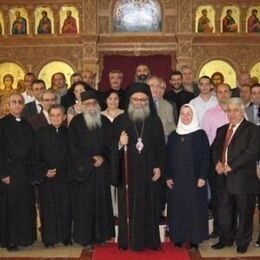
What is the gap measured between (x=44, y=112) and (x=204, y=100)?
2067 mm

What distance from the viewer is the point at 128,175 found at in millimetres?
6258

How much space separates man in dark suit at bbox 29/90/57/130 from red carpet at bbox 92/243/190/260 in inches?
67.8

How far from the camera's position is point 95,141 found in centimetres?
638

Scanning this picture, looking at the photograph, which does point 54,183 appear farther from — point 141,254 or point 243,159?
point 243,159

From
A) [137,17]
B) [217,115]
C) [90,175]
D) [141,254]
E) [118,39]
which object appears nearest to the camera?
[141,254]

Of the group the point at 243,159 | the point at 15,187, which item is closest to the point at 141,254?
the point at 243,159

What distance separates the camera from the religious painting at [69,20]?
13.5 metres

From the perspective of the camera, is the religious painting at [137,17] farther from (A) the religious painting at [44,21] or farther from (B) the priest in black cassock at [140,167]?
(B) the priest in black cassock at [140,167]

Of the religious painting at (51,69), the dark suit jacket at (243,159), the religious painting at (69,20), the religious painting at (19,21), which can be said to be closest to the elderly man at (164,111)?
the dark suit jacket at (243,159)

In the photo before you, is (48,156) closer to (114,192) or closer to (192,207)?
(114,192)

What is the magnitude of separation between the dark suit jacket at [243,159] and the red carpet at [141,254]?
0.89 meters

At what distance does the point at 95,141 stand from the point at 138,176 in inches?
24.7

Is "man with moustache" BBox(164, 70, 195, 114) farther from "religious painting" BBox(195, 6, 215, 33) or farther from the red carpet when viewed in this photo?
"religious painting" BBox(195, 6, 215, 33)

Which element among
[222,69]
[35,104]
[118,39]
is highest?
[118,39]
